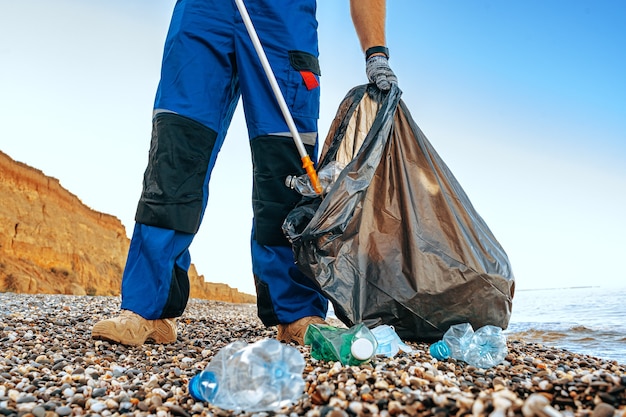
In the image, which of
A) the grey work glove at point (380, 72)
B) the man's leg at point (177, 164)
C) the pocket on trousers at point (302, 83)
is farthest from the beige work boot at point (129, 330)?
the grey work glove at point (380, 72)

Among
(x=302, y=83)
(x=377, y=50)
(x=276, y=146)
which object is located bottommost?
(x=276, y=146)

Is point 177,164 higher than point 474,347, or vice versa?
point 177,164

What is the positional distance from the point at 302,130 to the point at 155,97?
87 cm

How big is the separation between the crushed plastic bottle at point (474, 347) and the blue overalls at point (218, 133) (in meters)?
0.75

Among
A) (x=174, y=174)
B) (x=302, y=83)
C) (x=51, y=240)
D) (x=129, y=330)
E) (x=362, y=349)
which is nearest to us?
(x=362, y=349)

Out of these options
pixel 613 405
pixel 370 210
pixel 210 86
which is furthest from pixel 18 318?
pixel 613 405

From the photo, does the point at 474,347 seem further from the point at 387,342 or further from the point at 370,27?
the point at 370,27

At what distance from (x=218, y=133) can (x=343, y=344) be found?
148 centimetres

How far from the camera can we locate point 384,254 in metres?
2.66

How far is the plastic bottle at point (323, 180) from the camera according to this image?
271 cm

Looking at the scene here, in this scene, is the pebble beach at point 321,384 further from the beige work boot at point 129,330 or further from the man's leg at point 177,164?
the man's leg at point 177,164

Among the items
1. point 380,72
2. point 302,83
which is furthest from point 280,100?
point 380,72

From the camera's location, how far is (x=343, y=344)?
2.10 metres

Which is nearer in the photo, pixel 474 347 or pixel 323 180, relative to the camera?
pixel 474 347
